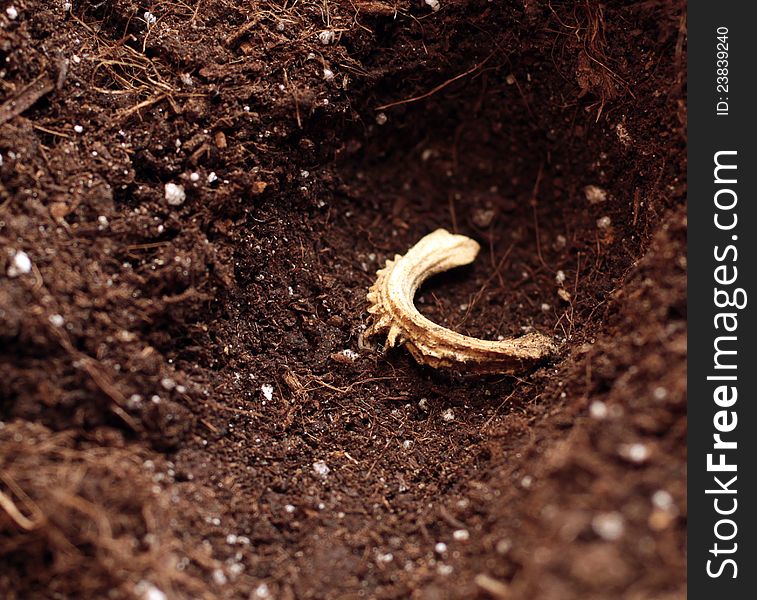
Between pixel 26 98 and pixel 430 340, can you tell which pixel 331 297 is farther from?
pixel 26 98

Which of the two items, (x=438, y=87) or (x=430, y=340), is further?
(x=438, y=87)

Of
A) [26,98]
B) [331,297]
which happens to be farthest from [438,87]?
[26,98]

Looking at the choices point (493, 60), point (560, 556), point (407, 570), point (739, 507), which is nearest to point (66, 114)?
point (493, 60)

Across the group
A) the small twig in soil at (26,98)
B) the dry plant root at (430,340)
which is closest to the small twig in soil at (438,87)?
the dry plant root at (430,340)

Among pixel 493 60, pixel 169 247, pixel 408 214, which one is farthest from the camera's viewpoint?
pixel 408 214

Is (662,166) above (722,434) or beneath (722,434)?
above

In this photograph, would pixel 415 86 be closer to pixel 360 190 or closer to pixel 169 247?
pixel 360 190
